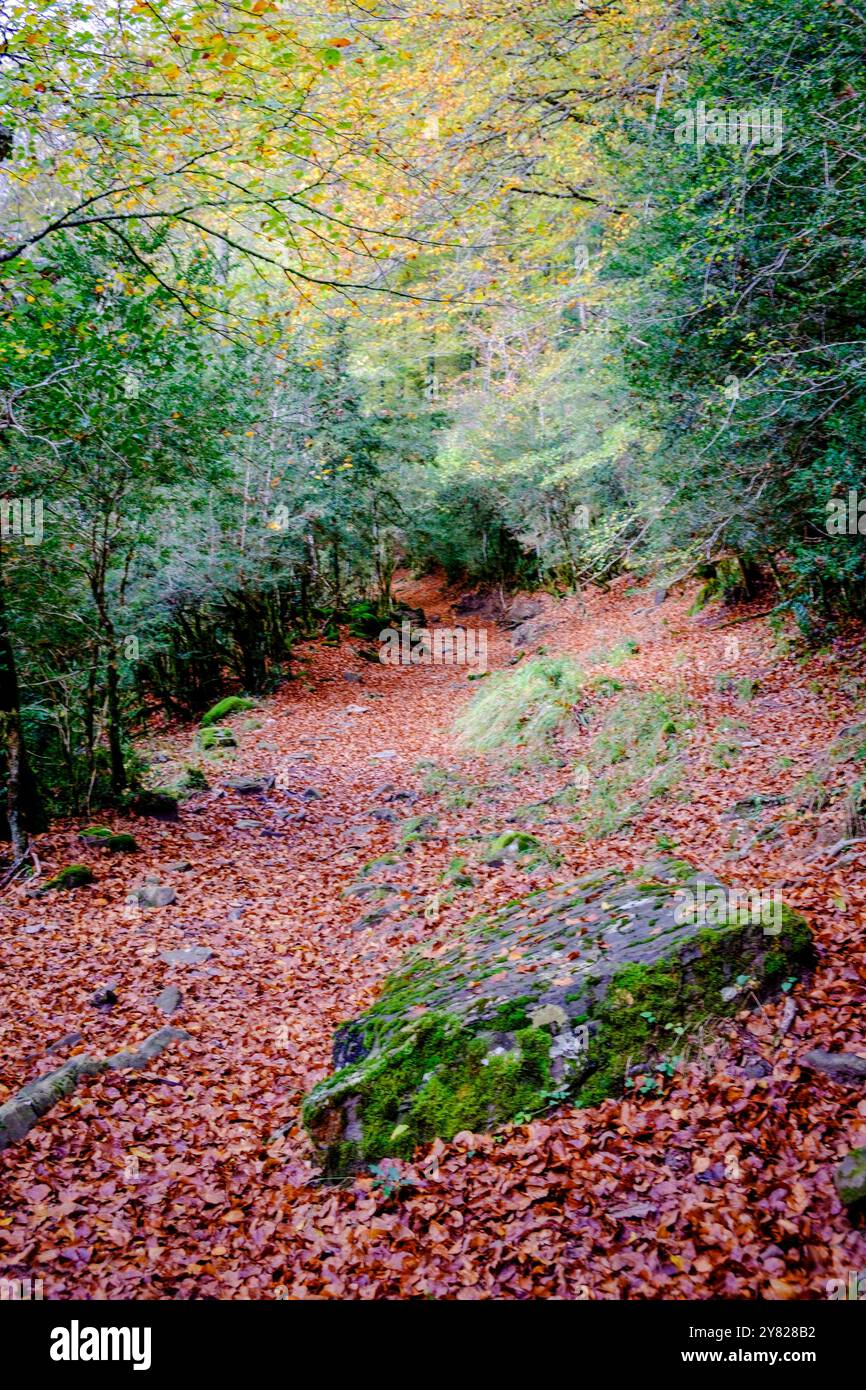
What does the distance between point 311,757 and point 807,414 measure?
9.06 meters

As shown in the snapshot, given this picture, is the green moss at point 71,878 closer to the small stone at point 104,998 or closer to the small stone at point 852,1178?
the small stone at point 104,998

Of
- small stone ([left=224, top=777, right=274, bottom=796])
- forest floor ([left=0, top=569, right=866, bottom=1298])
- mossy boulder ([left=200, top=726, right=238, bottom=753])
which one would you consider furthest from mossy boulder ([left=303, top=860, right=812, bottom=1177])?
mossy boulder ([left=200, top=726, right=238, bottom=753])

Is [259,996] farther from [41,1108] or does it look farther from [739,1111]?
[739,1111]

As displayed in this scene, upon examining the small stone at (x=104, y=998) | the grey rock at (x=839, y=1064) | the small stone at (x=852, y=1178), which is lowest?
the small stone at (x=104, y=998)

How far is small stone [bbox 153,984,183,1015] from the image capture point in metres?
5.74

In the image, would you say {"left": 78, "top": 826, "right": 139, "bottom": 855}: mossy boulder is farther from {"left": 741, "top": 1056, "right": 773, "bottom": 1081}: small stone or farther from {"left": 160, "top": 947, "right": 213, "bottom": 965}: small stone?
{"left": 741, "top": 1056, "right": 773, "bottom": 1081}: small stone

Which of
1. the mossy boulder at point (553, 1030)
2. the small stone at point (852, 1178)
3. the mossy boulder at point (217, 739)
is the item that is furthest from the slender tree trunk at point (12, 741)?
the small stone at point (852, 1178)

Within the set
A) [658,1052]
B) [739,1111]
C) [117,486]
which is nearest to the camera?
[739,1111]

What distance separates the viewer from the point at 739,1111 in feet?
11.1

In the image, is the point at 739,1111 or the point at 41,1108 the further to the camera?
the point at 41,1108

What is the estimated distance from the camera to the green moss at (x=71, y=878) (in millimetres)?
7586

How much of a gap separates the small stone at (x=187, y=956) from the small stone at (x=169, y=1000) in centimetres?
46

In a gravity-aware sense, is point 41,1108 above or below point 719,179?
below

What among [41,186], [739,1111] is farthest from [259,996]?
[41,186]
